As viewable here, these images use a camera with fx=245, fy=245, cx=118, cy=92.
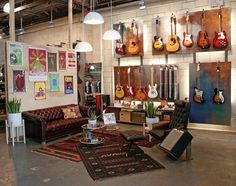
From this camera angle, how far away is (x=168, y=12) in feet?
23.2

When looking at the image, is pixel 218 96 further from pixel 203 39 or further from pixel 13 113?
pixel 13 113

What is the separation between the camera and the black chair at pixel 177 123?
4777 mm

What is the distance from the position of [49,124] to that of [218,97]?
425 centimetres

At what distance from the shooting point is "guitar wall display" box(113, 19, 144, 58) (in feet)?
24.7

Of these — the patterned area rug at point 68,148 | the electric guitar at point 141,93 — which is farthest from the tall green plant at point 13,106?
the electric guitar at point 141,93

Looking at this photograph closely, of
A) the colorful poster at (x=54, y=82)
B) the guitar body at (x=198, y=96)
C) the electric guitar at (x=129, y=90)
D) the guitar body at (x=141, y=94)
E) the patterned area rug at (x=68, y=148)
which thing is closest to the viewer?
the patterned area rug at (x=68, y=148)

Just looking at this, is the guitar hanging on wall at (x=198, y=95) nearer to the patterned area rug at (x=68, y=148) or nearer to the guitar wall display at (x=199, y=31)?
the guitar wall display at (x=199, y=31)

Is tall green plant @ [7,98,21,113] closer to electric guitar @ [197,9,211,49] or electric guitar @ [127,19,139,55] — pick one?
electric guitar @ [127,19,139,55]

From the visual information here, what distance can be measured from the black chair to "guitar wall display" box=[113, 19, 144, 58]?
2834 mm

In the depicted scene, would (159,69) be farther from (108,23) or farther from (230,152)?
(230,152)

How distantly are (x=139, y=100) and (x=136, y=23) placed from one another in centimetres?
238

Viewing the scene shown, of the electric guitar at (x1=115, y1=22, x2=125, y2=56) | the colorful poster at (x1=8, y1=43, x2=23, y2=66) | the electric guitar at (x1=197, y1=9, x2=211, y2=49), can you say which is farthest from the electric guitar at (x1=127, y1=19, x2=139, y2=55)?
the colorful poster at (x1=8, y1=43, x2=23, y2=66)

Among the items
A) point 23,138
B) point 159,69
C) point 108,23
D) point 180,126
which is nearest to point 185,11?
point 159,69

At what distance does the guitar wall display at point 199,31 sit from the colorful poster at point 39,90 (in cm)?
337
